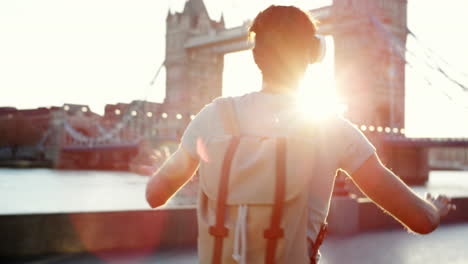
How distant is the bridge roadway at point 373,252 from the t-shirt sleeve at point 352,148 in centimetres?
333

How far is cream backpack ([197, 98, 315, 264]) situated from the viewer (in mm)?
1009

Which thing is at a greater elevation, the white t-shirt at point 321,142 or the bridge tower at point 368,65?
the bridge tower at point 368,65

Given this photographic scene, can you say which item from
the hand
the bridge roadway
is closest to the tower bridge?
the bridge roadway

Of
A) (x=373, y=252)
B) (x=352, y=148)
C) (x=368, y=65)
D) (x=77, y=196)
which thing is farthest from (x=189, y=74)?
(x=352, y=148)

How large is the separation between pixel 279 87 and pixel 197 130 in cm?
17

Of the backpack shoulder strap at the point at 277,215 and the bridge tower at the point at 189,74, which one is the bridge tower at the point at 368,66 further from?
the backpack shoulder strap at the point at 277,215

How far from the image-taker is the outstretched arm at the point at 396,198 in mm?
1046

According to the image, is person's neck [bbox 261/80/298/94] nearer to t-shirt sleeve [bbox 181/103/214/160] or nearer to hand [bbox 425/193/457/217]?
t-shirt sleeve [bbox 181/103/214/160]

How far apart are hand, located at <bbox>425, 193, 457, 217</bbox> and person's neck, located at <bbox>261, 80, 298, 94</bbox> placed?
0.33 metres

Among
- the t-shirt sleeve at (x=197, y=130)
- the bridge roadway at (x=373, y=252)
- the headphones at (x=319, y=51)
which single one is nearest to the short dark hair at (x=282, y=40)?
the headphones at (x=319, y=51)

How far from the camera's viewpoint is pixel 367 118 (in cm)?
3666

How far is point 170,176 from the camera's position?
1146 millimetres

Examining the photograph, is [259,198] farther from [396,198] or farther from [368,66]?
[368,66]

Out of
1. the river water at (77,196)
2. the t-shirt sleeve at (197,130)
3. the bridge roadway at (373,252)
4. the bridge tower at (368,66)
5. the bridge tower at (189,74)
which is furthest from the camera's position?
the bridge tower at (189,74)
